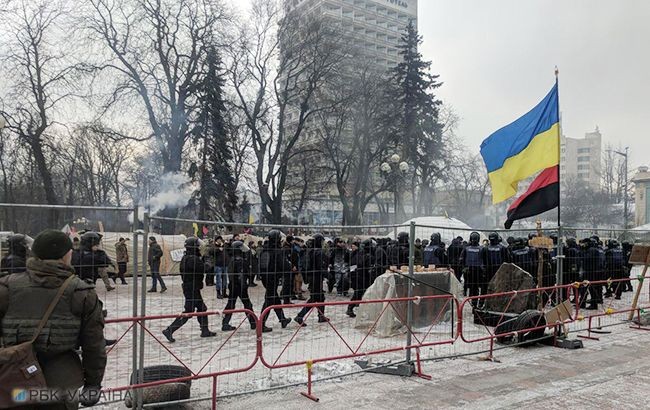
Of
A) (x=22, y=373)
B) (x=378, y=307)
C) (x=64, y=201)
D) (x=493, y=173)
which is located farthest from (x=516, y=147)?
(x=64, y=201)

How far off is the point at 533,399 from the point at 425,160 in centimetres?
3061

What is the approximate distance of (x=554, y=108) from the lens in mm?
8062

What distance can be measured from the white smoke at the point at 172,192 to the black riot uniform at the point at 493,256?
21253 millimetres

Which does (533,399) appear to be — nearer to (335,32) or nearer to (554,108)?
(554,108)

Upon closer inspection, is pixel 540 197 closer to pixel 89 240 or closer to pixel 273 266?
pixel 273 266

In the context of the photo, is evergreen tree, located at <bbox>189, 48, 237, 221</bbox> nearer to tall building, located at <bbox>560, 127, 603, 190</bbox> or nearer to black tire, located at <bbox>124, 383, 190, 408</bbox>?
black tire, located at <bbox>124, 383, 190, 408</bbox>

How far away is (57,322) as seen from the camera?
10.2 ft

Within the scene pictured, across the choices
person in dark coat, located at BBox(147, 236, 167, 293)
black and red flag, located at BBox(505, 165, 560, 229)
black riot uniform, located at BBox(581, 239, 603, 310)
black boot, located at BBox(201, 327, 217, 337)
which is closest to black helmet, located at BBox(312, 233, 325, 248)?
black boot, located at BBox(201, 327, 217, 337)

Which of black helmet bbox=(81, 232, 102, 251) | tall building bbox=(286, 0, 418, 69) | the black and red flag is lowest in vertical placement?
black helmet bbox=(81, 232, 102, 251)

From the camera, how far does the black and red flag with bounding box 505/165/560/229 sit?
7.90 metres

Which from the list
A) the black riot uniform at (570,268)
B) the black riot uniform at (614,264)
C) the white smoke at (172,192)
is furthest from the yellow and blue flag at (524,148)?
the white smoke at (172,192)

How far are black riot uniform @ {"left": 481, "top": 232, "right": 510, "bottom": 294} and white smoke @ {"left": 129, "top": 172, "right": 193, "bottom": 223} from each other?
837 inches

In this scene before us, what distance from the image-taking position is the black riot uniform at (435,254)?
12273 mm

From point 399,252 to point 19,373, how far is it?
657 cm
